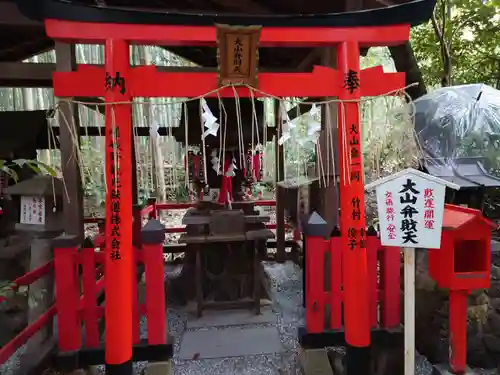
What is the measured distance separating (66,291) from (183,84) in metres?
1.95

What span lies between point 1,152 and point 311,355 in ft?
18.7

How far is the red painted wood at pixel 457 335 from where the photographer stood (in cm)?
292

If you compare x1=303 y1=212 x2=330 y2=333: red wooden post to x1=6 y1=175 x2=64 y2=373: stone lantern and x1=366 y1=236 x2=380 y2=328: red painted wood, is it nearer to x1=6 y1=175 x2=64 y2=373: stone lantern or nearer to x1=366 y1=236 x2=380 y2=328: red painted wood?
x1=366 y1=236 x2=380 y2=328: red painted wood

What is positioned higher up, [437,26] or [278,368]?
[437,26]

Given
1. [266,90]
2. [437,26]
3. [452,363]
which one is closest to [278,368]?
[452,363]

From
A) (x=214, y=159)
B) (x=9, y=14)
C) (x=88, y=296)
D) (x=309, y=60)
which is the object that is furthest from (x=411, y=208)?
(x=9, y=14)

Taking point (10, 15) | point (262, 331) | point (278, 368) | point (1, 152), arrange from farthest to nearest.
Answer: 1. point (1, 152)
2. point (262, 331)
3. point (10, 15)
4. point (278, 368)

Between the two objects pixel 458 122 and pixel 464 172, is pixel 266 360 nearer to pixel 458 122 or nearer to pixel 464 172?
pixel 464 172

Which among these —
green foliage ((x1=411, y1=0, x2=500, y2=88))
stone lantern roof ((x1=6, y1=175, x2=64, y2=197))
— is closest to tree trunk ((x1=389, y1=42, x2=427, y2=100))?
green foliage ((x1=411, y1=0, x2=500, y2=88))

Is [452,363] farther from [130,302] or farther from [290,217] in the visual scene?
[290,217]

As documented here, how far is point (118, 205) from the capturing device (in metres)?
2.88

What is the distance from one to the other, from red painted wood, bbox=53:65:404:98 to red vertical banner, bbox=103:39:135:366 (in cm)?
11

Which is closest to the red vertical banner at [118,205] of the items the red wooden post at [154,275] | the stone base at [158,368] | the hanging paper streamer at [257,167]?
the red wooden post at [154,275]

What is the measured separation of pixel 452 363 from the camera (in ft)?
9.83
